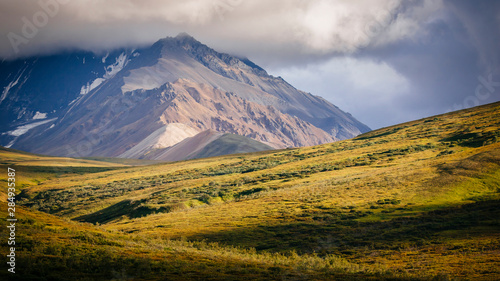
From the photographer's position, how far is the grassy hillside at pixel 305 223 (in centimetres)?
3253

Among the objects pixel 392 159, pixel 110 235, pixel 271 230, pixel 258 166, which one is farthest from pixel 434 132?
pixel 110 235

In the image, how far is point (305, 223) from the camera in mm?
57094

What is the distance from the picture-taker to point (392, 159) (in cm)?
9875

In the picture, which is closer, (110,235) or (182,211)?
(110,235)

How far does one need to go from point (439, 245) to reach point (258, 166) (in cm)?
9393

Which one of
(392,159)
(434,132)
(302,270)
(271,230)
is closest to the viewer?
(302,270)

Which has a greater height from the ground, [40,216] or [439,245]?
[40,216]

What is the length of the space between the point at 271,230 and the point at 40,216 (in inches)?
1088

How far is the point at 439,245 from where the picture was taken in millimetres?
41438

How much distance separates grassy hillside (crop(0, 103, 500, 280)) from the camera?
107 ft

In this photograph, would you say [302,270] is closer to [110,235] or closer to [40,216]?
[110,235]

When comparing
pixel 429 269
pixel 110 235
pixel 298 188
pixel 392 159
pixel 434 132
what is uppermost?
pixel 434 132

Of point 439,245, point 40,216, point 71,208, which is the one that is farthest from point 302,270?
point 71,208

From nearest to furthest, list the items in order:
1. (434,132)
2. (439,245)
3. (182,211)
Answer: (439,245) → (182,211) → (434,132)
